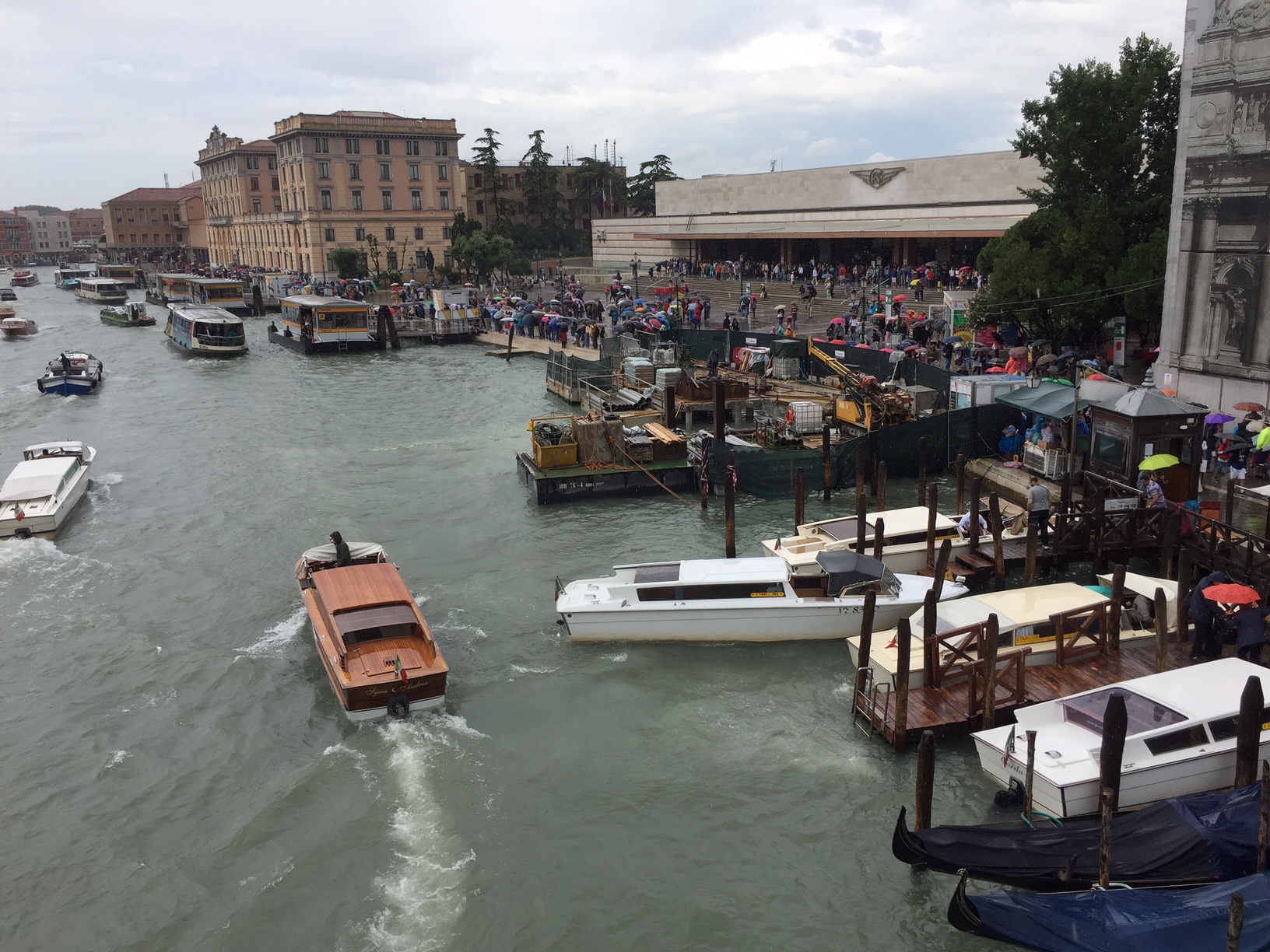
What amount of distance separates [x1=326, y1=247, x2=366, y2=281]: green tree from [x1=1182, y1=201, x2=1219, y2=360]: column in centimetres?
8106

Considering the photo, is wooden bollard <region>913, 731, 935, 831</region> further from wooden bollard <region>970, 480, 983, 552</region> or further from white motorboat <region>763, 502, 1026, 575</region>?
wooden bollard <region>970, 480, 983, 552</region>

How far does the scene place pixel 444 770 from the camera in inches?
608

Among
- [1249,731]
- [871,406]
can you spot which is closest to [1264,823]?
[1249,731]

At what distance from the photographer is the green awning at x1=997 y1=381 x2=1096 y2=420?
23.9 m

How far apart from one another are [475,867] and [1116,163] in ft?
112

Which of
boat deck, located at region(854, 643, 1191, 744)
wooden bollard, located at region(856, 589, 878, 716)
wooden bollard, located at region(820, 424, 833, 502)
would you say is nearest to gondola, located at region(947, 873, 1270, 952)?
boat deck, located at region(854, 643, 1191, 744)

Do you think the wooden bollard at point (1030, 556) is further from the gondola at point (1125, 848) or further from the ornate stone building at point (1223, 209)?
the ornate stone building at point (1223, 209)

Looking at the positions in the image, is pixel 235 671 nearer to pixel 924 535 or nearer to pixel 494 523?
pixel 494 523

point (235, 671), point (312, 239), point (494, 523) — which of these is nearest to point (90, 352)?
point (312, 239)

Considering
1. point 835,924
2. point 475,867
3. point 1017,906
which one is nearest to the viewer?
point 1017,906

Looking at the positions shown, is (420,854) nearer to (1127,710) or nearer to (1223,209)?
(1127,710)

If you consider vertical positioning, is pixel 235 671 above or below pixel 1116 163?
below

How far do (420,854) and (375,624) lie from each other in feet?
16.3

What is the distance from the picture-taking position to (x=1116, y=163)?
36312 mm
